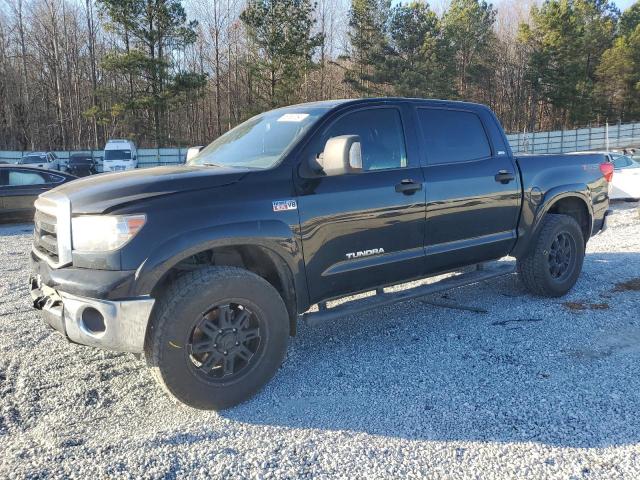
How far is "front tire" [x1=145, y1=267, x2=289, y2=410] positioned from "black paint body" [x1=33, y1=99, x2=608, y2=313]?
0.20m

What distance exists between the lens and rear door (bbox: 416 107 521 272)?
4488mm

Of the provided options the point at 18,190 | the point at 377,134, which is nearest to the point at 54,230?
the point at 377,134

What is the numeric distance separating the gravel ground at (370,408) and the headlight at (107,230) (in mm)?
1086

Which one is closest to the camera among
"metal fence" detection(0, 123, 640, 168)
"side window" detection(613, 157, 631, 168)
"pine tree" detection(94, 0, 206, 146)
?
"side window" detection(613, 157, 631, 168)

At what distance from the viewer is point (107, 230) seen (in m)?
3.06

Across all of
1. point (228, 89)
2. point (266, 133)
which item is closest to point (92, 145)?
point (228, 89)

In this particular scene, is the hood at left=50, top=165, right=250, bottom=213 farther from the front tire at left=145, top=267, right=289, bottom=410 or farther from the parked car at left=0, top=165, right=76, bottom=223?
the parked car at left=0, top=165, right=76, bottom=223

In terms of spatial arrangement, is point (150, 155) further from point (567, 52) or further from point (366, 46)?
point (567, 52)

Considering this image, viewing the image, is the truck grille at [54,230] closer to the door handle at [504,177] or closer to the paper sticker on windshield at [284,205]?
the paper sticker on windshield at [284,205]

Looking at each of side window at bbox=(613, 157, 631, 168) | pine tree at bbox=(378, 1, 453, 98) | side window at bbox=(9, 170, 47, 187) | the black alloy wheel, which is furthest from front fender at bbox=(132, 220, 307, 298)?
pine tree at bbox=(378, 1, 453, 98)

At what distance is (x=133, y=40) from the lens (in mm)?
35562

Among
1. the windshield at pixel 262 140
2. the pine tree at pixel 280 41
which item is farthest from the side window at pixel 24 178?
the pine tree at pixel 280 41

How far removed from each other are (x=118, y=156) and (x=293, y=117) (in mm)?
26119

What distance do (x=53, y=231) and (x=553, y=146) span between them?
47.0 m
